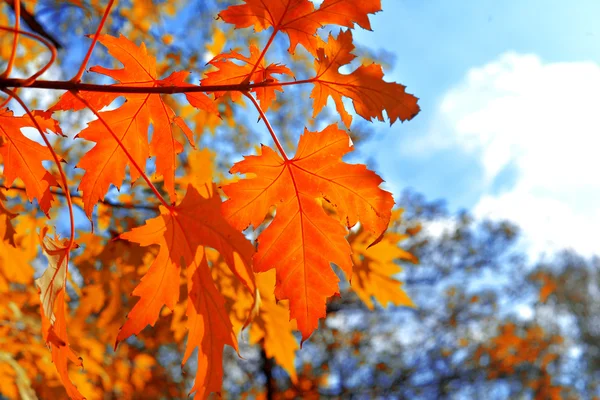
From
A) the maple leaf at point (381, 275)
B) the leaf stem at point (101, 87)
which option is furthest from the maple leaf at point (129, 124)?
the maple leaf at point (381, 275)

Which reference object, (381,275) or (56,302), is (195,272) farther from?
(381,275)

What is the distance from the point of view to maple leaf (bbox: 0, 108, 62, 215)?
104 centimetres

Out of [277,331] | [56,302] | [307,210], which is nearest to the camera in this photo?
[56,302]

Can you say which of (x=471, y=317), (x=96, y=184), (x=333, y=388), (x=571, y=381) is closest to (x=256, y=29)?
(x=96, y=184)

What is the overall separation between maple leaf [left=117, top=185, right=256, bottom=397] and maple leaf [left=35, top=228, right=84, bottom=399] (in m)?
0.11

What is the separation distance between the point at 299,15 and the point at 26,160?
68 centimetres

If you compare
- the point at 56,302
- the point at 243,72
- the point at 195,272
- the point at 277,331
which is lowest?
the point at 56,302

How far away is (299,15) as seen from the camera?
95 cm

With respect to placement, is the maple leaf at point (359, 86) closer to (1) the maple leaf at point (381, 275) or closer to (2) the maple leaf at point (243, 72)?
(2) the maple leaf at point (243, 72)

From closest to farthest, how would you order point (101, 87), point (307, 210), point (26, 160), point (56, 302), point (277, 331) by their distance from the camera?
point (101, 87), point (56, 302), point (307, 210), point (26, 160), point (277, 331)

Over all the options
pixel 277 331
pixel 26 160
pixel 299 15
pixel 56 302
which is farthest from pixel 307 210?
pixel 277 331

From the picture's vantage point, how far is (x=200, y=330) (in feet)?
3.27

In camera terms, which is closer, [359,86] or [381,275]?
[359,86]

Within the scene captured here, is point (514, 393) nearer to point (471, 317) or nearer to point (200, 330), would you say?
point (471, 317)
